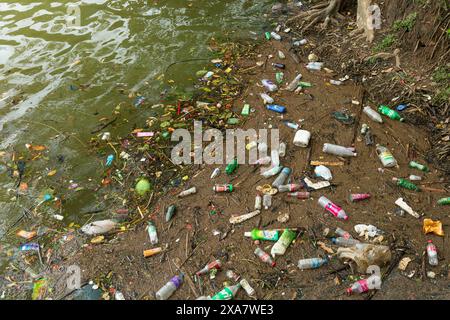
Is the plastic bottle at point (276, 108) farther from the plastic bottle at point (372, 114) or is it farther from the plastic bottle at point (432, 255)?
the plastic bottle at point (432, 255)

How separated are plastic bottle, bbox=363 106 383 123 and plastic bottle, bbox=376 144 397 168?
0.61m

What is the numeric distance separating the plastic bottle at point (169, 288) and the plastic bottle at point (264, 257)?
0.83m

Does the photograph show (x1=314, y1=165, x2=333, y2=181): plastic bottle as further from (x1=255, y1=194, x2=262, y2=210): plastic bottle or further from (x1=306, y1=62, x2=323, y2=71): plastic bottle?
(x1=306, y1=62, x2=323, y2=71): plastic bottle

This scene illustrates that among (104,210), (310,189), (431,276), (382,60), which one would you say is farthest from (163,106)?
(431,276)

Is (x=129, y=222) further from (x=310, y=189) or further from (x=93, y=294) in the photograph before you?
(x=310, y=189)

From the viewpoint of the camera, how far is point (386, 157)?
4398mm

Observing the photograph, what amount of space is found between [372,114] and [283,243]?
8.20ft

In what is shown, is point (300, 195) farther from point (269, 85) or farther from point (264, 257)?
point (269, 85)

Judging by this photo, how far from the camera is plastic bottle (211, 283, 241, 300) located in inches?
134

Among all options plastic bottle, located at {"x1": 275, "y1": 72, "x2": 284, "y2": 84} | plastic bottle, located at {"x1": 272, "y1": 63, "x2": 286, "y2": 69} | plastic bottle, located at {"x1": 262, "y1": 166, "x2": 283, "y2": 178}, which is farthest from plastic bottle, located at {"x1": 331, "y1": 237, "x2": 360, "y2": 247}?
plastic bottle, located at {"x1": 272, "y1": 63, "x2": 286, "y2": 69}

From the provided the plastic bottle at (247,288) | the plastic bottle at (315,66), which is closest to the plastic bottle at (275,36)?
the plastic bottle at (315,66)

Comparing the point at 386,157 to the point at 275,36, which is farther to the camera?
the point at 275,36

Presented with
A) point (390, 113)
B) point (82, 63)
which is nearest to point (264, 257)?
point (390, 113)

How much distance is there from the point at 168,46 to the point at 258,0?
2.65 m
